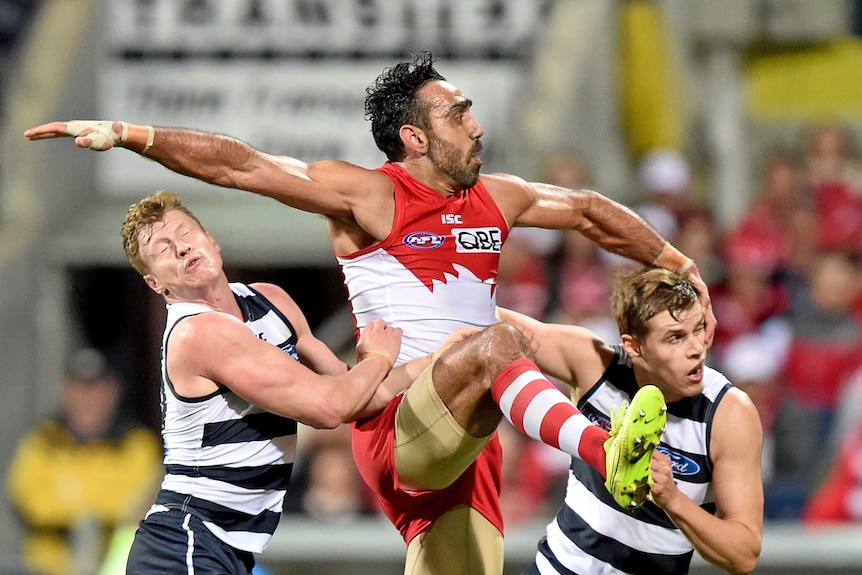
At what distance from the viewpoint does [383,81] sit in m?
5.32

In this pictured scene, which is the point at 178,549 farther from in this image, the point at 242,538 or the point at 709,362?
the point at 709,362

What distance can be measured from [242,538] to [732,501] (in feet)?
5.30

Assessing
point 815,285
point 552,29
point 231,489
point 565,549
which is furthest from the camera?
point 552,29

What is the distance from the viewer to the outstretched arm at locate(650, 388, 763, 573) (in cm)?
445

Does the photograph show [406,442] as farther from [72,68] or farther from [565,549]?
[72,68]

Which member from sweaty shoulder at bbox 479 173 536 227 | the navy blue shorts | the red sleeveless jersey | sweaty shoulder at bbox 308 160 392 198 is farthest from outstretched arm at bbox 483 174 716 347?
the navy blue shorts

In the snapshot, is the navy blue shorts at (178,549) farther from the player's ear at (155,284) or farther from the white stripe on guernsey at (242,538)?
the player's ear at (155,284)

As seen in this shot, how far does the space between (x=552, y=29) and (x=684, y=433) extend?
6.51m

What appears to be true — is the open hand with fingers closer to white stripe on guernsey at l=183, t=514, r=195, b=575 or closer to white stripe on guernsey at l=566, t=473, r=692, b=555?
white stripe on guernsey at l=183, t=514, r=195, b=575

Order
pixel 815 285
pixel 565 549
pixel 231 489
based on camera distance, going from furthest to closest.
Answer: pixel 815 285 → pixel 565 549 → pixel 231 489

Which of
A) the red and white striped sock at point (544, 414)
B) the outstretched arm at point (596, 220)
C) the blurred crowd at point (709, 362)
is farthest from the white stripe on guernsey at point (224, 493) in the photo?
the blurred crowd at point (709, 362)

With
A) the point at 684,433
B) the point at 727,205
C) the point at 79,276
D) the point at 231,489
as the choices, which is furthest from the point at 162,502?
the point at 727,205

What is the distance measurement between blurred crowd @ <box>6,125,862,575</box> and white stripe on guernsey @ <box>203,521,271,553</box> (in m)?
2.68

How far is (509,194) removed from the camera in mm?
5312
